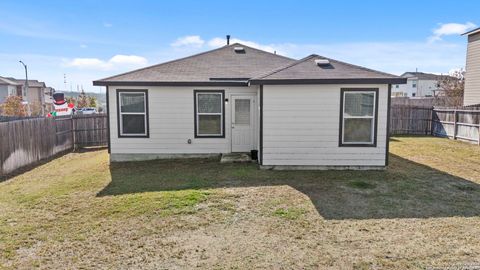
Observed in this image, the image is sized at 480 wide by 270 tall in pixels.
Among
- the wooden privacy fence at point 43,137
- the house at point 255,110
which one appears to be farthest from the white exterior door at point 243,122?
the wooden privacy fence at point 43,137

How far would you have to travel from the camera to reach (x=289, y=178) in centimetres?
792

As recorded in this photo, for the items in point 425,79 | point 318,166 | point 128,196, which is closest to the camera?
point 128,196

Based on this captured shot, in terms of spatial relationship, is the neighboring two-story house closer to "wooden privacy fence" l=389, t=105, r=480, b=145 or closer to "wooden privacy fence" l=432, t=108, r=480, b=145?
"wooden privacy fence" l=389, t=105, r=480, b=145

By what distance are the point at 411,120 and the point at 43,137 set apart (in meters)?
17.9

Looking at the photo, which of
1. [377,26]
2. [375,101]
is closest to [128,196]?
[375,101]

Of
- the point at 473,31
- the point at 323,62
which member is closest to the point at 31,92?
the point at 323,62

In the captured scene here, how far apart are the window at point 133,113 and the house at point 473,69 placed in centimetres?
1820

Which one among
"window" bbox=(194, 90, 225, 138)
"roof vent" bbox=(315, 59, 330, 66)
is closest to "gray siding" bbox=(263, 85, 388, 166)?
"roof vent" bbox=(315, 59, 330, 66)

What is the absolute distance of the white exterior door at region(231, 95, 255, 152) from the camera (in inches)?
410

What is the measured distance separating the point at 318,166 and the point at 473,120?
32.2 feet

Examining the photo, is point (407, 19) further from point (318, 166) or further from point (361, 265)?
point (361, 265)

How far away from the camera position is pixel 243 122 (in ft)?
34.3

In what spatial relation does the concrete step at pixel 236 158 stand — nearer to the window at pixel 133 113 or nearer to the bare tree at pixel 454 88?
the window at pixel 133 113

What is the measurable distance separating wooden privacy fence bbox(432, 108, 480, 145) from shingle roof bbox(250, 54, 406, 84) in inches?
323
